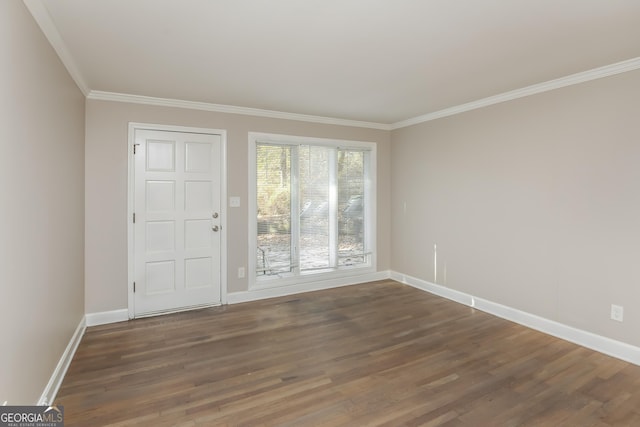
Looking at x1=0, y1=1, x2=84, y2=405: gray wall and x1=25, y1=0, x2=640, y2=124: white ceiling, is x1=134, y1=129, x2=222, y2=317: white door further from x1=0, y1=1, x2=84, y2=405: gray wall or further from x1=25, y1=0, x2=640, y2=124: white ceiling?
x1=0, y1=1, x2=84, y2=405: gray wall

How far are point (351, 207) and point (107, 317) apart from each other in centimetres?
339

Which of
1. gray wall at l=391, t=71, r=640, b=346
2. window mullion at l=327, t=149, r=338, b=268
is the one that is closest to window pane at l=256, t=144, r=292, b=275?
window mullion at l=327, t=149, r=338, b=268

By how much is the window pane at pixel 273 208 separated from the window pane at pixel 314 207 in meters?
0.21

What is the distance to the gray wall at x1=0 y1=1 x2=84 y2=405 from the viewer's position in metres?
1.56

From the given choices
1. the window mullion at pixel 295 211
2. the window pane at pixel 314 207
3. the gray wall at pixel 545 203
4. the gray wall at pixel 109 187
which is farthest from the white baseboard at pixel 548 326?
the gray wall at pixel 109 187

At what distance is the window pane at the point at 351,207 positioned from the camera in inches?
198

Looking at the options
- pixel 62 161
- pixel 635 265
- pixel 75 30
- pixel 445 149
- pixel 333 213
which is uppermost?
pixel 75 30

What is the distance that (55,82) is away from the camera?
2.36 meters

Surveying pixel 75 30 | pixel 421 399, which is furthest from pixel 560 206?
pixel 75 30

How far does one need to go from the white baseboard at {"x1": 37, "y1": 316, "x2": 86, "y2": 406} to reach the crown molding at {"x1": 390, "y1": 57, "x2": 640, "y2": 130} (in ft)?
15.1

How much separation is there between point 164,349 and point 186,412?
1.02 metres

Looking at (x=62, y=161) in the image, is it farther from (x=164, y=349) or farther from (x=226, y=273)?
(x=226, y=273)

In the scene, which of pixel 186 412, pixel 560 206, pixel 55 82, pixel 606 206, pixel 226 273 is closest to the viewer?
pixel 186 412

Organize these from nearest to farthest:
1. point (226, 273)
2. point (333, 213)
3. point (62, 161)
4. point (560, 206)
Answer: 1. point (62, 161)
2. point (560, 206)
3. point (226, 273)
4. point (333, 213)
